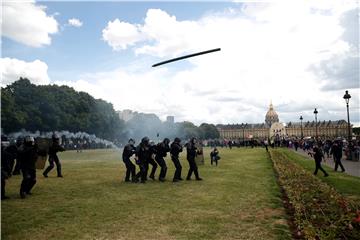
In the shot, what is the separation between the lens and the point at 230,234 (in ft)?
28.5

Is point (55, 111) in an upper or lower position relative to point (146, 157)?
upper

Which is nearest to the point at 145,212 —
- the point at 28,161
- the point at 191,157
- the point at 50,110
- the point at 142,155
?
the point at 28,161

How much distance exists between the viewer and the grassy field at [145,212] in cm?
880

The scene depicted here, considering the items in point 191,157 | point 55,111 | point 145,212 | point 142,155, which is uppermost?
point 55,111

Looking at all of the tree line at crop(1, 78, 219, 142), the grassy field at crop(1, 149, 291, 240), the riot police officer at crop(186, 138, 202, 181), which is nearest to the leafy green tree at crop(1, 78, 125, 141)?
the tree line at crop(1, 78, 219, 142)

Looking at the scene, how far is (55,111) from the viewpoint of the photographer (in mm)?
76000

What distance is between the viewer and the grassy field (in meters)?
8.80

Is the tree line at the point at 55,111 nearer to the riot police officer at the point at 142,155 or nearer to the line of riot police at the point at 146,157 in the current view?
the line of riot police at the point at 146,157

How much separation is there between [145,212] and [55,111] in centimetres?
6936

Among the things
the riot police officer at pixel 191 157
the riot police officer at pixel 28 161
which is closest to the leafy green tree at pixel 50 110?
the riot police officer at pixel 191 157

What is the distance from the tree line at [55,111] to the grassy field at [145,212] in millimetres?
54184

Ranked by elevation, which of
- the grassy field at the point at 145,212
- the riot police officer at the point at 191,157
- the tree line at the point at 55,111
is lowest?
the grassy field at the point at 145,212

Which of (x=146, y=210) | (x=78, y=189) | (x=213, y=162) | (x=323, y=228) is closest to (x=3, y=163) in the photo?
(x=78, y=189)

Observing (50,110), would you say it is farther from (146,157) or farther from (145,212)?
(145,212)
